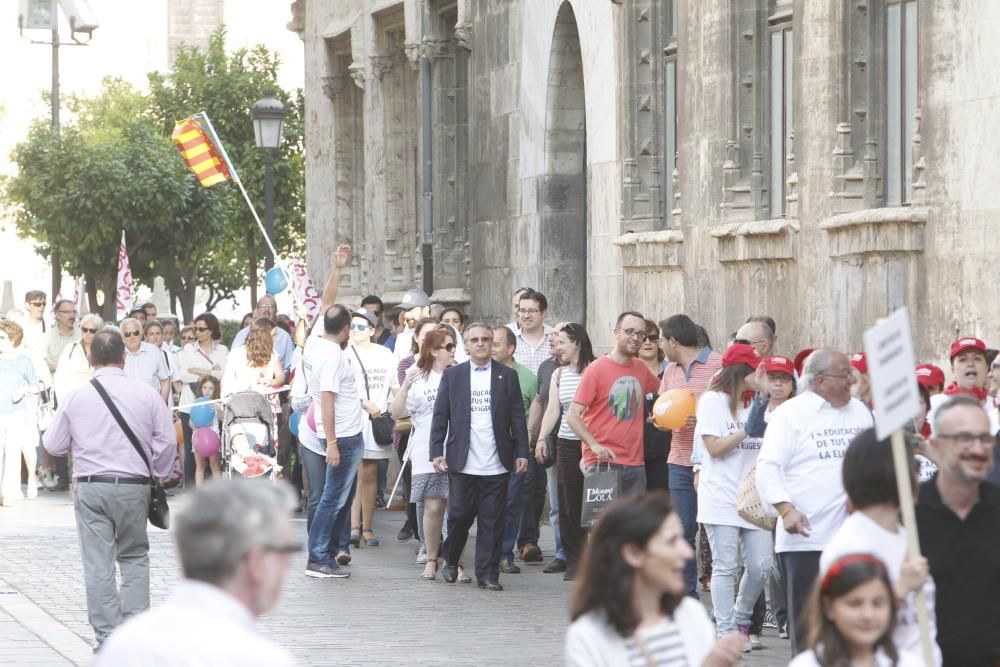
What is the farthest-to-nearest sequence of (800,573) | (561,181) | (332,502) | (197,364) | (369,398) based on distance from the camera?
1. (561,181)
2. (197,364)
3. (369,398)
4. (332,502)
5. (800,573)

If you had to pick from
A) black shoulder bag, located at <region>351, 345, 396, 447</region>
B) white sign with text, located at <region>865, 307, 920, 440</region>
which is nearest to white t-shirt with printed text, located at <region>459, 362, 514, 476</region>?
black shoulder bag, located at <region>351, 345, 396, 447</region>

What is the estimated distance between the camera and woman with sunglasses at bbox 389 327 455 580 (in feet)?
46.6

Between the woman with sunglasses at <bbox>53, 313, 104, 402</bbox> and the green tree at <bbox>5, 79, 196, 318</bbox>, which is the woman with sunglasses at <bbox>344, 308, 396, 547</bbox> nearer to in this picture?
the woman with sunglasses at <bbox>53, 313, 104, 402</bbox>

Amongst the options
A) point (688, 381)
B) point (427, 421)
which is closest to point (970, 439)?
point (688, 381)

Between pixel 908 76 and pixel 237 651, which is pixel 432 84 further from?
pixel 237 651

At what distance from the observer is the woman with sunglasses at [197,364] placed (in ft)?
69.0

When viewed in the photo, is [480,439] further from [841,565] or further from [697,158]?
[841,565]

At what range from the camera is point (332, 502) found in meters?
14.0

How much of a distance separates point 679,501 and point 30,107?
68.3m

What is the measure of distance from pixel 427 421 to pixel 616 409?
2.23 meters

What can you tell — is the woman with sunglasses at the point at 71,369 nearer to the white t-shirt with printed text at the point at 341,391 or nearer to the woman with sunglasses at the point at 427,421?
the woman with sunglasses at the point at 427,421

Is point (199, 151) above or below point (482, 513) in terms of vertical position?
above

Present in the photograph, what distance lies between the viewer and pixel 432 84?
26000 millimetres

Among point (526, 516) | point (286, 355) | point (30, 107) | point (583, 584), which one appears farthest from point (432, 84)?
point (30, 107)
